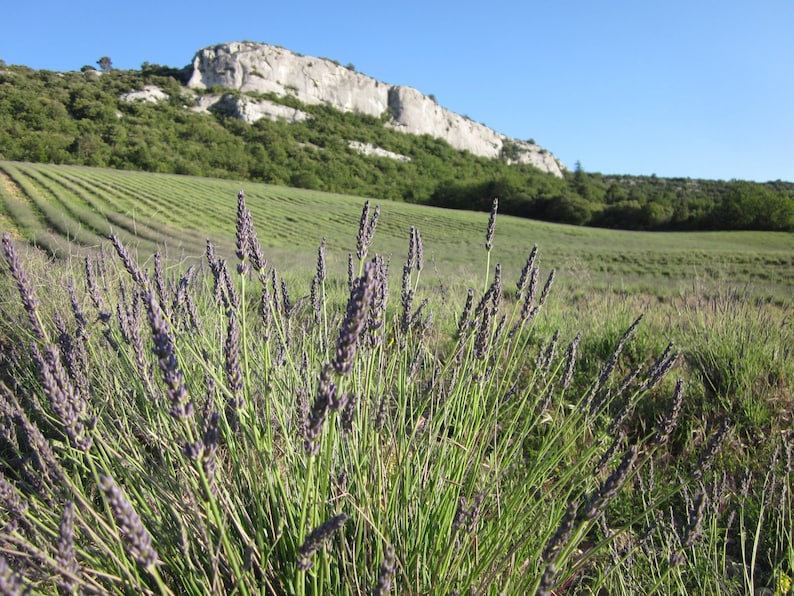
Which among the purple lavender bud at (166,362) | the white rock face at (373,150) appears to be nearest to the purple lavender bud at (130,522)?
the purple lavender bud at (166,362)

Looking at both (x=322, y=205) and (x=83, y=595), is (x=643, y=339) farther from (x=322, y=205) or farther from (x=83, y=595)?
(x=322, y=205)

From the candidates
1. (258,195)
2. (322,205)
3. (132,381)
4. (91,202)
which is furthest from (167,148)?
(132,381)

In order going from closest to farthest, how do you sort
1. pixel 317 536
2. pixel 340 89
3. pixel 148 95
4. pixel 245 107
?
pixel 317 536
pixel 148 95
pixel 245 107
pixel 340 89

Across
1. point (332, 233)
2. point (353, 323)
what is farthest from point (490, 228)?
point (332, 233)

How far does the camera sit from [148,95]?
212 ft

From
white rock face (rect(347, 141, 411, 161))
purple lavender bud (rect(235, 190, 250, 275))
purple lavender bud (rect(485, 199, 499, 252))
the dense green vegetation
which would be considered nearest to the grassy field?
purple lavender bud (rect(485, 199, 499, 252))

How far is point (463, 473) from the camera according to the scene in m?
1.56

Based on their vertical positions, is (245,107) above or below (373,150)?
above

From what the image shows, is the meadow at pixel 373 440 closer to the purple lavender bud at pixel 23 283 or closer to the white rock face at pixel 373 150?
the purple lavender bud at pixel 23 283

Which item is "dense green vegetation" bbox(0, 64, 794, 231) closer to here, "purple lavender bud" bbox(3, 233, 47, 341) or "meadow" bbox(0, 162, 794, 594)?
"meadow" bbox(0, 162, 794, 594)

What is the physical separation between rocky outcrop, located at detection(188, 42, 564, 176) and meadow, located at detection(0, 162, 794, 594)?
302ft

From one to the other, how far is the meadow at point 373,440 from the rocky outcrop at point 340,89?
9200 centimetres

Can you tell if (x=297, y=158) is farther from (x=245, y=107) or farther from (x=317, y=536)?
(x=317, y=536)

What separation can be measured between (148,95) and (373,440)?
79.1m
